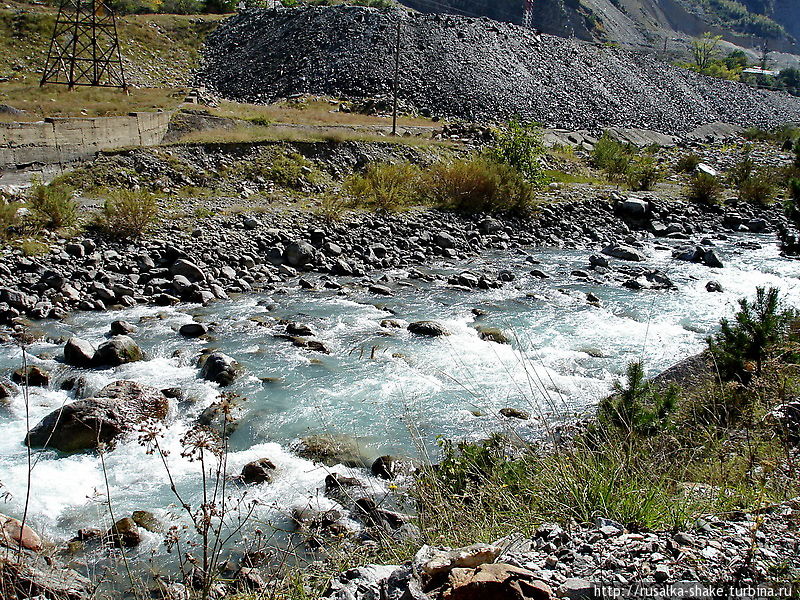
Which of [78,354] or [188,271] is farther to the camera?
[188,271]

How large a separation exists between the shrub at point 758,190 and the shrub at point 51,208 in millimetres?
23320

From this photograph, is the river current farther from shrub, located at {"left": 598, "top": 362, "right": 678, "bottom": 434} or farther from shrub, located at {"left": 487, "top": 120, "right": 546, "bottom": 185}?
shrub, located at {"left": 487, "top": 120, "right": 546, "bottom": 185}

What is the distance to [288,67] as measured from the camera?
4191 cm

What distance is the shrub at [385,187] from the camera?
757 inches

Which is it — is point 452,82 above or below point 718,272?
above

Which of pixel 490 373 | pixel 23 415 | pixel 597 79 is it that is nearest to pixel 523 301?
pixel 490 373

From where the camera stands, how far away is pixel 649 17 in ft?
420

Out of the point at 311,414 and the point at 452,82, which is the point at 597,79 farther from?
the point at 311,414

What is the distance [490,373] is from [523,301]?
4442 mm

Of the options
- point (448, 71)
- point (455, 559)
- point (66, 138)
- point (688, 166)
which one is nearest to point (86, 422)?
point (455, 559)

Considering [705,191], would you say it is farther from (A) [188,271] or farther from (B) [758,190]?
(A) [188,271]

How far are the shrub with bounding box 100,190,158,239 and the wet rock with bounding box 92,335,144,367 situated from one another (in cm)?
534

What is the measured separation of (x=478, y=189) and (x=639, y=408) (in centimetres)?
1586

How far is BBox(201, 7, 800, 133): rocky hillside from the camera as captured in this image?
39.5 metres
